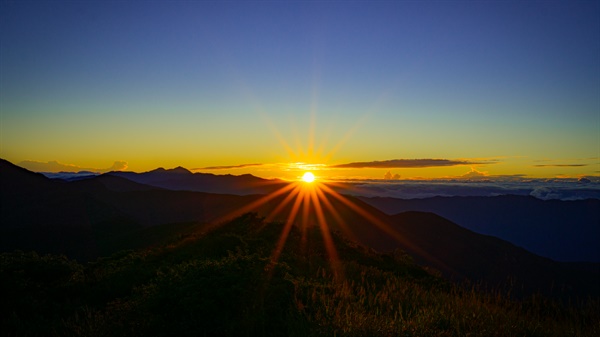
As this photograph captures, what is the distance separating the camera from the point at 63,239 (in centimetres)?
5503

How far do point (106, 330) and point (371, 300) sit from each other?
16.6 ft

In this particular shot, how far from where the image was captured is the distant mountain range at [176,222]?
5534 cm

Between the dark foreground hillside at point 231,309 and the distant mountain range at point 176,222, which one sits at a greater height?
the dark foreground hillside at point 231,309

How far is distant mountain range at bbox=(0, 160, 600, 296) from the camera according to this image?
5534 cm

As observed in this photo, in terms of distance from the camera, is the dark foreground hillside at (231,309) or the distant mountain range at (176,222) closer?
the dark foreground hillside at (231,309)

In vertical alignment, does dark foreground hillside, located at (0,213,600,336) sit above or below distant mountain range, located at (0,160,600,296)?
above

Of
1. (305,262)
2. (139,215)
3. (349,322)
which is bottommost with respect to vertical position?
(139,215)

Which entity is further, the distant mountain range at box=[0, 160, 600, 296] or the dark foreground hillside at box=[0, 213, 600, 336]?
the distant mountain range at box=[0, 160, 600, 296]

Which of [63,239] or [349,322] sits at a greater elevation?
[349,322]

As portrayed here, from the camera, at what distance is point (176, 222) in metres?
50.5

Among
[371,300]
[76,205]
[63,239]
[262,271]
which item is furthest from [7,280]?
[76,205]

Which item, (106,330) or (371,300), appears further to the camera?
(371,300)

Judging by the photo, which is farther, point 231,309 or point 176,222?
point 176,222

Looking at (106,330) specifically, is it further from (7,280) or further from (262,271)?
(7,280)
